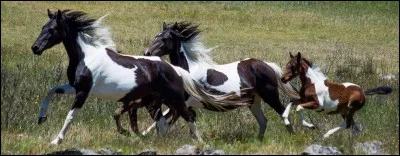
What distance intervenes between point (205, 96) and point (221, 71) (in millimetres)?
764

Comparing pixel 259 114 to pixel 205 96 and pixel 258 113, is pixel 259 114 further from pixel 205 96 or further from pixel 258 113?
pixel 205 96

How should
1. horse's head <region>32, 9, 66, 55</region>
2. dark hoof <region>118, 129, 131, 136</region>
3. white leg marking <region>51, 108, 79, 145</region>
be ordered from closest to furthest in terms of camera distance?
white leg marking <region>51, 108, 79, 145</region> < horse's head <region>32, 9, 66, 55</region> < dark hoof <region>118, 129, 131, 136</region>

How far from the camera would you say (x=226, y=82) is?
12.8 m

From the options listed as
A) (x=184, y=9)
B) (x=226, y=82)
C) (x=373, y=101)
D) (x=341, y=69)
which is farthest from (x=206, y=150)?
(x=184, y=9)

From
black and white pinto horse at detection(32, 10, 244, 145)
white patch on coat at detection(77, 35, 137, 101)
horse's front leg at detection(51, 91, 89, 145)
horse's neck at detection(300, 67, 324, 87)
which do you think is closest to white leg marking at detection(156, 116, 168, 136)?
black and white pinto horse at detection(32, 10, 244, 145)

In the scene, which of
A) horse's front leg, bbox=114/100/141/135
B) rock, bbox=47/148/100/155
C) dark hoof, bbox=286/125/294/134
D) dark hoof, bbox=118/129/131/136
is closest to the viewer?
rock, bbox=47/148/100/155

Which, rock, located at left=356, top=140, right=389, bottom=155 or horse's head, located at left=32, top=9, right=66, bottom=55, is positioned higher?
horse's head, located at left=32, top=9, right=66, bottom=55

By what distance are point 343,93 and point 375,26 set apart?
939 inches

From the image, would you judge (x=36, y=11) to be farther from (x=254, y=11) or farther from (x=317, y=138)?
(x=317, y=138)

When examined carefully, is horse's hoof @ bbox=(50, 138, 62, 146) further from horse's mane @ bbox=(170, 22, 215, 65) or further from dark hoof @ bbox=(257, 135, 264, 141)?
horse's mane @ bbox=(170, 22, 215, 65)

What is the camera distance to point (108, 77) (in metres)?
11.3

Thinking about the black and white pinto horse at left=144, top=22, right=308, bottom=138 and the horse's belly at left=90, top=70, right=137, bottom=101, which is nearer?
the horse's belly at left=90, top=70, right=137, bottom=101

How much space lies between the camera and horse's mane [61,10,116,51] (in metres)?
11.8

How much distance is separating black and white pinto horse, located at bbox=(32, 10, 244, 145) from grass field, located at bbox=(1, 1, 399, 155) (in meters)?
0.47
